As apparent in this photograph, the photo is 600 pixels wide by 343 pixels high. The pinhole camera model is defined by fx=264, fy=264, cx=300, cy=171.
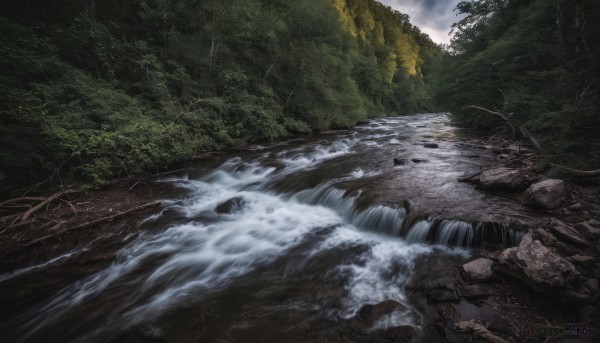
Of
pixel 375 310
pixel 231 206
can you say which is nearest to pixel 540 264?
pixel 375 310

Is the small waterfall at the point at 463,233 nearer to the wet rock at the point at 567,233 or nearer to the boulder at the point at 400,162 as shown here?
the wet rock at the point at 567,233

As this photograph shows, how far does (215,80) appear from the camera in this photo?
14695 mm

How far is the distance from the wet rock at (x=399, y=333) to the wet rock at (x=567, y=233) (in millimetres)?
2649

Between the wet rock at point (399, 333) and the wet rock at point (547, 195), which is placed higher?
the wet rock at point (547, 195)

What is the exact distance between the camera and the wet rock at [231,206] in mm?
7043

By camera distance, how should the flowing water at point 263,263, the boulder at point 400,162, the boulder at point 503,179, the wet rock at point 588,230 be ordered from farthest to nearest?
the boulder at point 400,162 → the boulder at point 503,179 → the wet rock at point 588,230 → the flowing water at point 263,263

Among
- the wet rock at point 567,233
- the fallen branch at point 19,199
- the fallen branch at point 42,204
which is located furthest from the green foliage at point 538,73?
the fallen branch at point 19,199

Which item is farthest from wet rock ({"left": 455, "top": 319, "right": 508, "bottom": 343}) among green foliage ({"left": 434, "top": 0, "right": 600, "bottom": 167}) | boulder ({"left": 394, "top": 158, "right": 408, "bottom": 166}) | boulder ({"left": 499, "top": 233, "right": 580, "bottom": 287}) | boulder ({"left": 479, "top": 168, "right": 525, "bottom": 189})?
boulder ({"left": 394, "top": 158, "right": 408, "bottom": 166})

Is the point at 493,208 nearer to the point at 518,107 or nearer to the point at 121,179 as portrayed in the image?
the point at 518,107

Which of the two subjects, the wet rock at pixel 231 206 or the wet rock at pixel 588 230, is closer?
the wet rock at pixel 588 230

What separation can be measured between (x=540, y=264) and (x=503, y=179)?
3.30m

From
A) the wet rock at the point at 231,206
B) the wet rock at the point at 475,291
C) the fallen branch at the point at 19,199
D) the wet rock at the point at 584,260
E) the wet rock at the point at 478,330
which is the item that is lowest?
the wet rock at the point at 478,330

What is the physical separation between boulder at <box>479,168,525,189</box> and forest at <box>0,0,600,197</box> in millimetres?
1092

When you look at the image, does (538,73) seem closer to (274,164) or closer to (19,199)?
(274,164)
